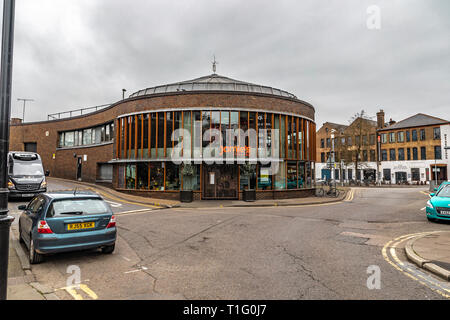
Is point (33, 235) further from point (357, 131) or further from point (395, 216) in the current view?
point (357, 131)

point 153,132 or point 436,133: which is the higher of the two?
point 436,133

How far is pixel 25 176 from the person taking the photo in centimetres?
1622

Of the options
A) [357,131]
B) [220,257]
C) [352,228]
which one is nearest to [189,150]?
[352,228]

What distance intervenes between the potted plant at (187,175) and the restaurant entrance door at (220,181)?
3.62 feet

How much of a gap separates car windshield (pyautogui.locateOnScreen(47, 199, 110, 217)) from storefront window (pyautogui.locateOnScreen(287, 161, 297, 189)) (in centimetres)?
1651

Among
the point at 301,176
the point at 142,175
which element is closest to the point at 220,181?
the point at 142,175

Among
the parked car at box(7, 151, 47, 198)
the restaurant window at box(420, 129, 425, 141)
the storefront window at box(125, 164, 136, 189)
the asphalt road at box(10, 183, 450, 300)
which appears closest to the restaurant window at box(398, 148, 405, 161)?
the restaurant window at box(420, 129, 425, 141)

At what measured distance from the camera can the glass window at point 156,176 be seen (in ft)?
66.2

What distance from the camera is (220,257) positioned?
6.46 metres

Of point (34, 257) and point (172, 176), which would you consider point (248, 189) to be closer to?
point (172, 176)

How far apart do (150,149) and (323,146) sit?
49.9 meters

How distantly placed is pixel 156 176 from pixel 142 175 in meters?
1.29

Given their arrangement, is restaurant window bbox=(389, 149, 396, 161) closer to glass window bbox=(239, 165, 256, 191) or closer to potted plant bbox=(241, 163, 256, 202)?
glass window bbox=(239, 165, 256, 191)

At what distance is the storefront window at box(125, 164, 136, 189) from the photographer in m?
21.3
